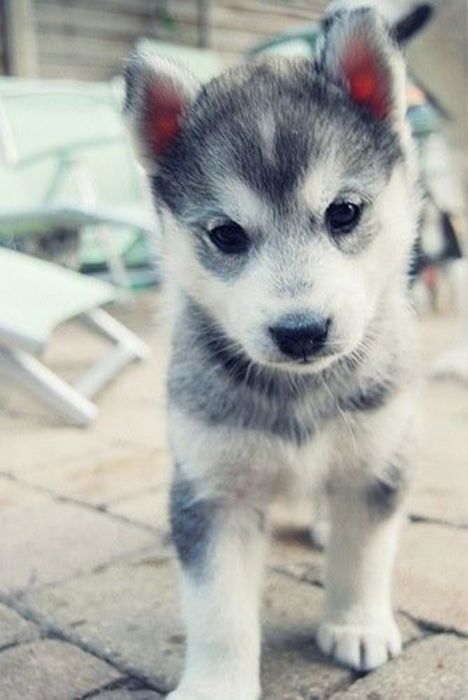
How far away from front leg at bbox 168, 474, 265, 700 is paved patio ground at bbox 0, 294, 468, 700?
73mm

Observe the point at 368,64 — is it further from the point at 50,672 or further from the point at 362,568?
the point at 50,672

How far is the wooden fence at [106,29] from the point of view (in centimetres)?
749

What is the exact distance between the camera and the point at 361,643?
1.68 metres

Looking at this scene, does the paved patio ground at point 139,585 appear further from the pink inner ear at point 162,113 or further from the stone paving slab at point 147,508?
the pink inner ear at point 162,113

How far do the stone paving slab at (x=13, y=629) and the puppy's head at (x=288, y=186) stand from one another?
0.68 meters

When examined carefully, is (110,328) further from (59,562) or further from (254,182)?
(254,182)

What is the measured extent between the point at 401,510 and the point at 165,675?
51 centimetres

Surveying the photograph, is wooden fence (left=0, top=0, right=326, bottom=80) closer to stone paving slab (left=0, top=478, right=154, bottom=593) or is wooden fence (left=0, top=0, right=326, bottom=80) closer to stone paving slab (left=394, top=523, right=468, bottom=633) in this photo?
stone paving slab (left=0, top=478, right=154, bottom=593)

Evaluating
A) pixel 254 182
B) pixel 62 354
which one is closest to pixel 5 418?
pixel 62 354

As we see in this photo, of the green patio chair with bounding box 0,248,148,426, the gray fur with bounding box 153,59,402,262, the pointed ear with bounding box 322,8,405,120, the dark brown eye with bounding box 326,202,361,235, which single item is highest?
the pointed ear with bounding box 322,8,405,120

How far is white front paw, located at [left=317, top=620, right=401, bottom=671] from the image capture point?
1.67m

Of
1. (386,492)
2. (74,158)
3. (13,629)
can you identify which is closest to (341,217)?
(386,492)

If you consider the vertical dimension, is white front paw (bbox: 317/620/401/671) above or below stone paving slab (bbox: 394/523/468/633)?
above

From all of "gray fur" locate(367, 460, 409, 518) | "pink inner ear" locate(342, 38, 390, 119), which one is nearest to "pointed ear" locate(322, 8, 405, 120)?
"pink inner ear" locate(342, 38, 390, 119)
